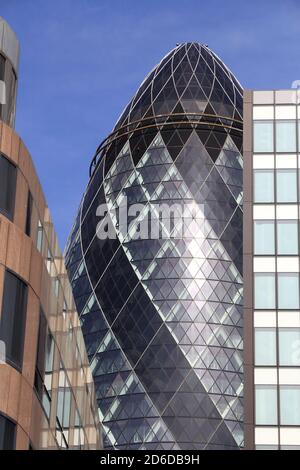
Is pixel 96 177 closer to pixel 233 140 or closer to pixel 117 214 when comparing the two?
pixel 117 214

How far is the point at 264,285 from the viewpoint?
147ft

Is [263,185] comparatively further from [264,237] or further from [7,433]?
[7,433]

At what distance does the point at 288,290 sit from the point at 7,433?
880 inches

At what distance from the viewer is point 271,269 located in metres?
45.0

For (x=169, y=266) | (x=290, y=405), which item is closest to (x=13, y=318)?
(x=290, y=405)

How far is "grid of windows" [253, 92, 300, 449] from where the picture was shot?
1678 inches

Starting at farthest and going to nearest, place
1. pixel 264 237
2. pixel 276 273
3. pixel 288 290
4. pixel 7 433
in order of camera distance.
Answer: pixel 264 237
pixel 276 273
pixel 288 290
pixel 7 433

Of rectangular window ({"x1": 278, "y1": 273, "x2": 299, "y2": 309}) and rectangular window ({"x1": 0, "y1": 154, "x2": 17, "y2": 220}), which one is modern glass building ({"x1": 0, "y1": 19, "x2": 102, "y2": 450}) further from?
rectangular window ({"x1": 278, "y1": 273, "x2": 299, "y2": 309})

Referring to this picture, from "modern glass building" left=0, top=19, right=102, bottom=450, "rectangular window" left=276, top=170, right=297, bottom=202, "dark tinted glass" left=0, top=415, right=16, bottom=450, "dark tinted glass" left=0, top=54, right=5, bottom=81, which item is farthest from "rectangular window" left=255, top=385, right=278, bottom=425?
"dark tinted glass" left=0, top=415, right=16, bottom=450


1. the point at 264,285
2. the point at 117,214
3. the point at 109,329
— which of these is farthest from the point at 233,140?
the point at 264,285

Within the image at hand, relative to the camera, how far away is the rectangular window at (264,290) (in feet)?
146

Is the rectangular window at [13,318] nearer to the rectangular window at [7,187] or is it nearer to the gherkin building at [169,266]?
the rectangular window at [7,187]

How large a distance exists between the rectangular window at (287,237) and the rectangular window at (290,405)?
5234mm

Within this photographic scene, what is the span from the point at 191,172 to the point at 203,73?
945cm
